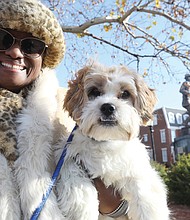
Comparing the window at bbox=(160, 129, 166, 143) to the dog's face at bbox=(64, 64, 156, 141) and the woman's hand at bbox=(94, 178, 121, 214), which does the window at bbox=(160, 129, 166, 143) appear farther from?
the woman's hand at bbox=(94, 178, 121, 214)

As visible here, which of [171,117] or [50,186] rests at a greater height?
[50,186]

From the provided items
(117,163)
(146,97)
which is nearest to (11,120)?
(117,163)

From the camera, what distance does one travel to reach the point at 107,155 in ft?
6.89

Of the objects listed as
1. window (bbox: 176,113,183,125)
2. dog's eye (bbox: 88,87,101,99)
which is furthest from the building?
dog's eye (bbox: 88,87,101,99)

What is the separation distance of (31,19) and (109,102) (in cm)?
77

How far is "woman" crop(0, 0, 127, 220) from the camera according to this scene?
1.75 metres

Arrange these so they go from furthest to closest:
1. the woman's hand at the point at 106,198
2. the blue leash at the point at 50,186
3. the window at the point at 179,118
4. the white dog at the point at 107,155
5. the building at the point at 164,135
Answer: the window at the point at 179,118
the building at the point at 164,135
the woman's hand at the point at 106,198
the white dog at the point at 107,155
the blue leash at the point at 50,186

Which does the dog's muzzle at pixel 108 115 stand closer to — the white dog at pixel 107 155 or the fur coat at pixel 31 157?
the white dog at pixel 107 155

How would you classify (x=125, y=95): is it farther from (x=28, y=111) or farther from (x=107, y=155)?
(x=28, y=111)

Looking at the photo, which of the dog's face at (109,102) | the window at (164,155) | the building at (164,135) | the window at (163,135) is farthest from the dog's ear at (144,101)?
the window at (163,135)

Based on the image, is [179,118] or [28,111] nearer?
[28,111]

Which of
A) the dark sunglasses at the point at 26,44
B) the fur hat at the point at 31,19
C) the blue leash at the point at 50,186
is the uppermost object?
the fur hat at the point at 31,19

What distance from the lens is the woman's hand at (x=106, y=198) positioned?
204 centimetres

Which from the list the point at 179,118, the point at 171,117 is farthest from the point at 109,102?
the point at 179,118
